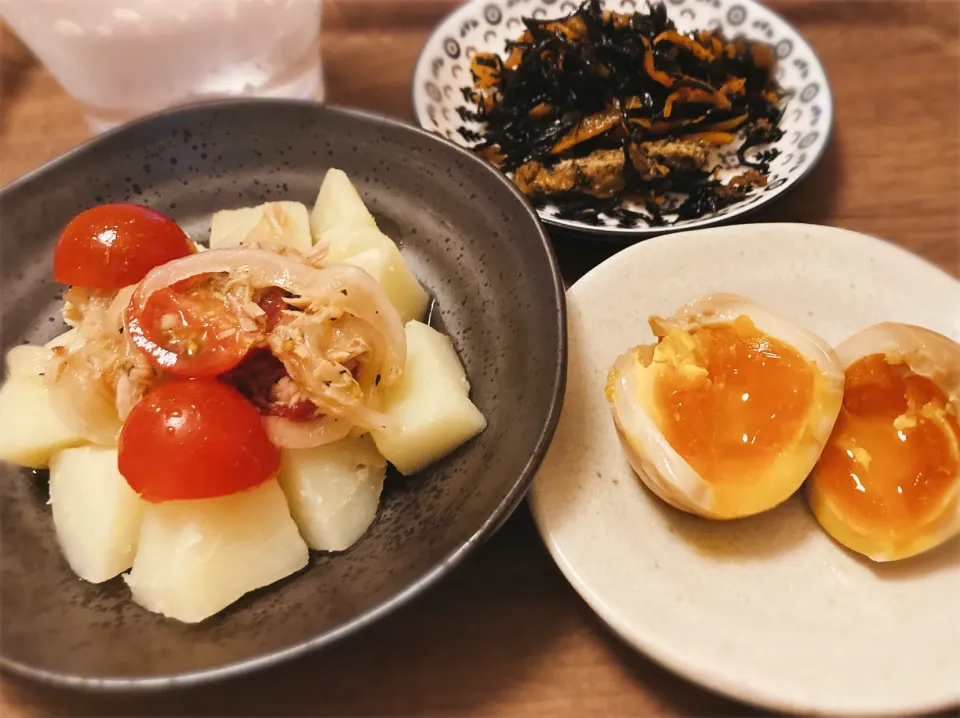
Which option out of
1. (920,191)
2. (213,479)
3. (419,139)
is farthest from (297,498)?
(920,191)

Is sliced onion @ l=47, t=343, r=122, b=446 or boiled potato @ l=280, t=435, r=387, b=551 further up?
sliced onion @ l=47, t=343, r=122, b=446

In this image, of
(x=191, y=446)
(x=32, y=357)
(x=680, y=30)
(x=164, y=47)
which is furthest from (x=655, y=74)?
(x=32, y=357)

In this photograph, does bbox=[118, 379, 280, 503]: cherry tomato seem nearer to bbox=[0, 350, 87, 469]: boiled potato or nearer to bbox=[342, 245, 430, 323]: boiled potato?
bbox=[0, 350, 87, 469]: boiled potato

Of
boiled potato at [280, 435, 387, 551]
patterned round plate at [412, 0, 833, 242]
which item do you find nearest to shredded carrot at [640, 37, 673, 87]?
patterned round plate at [412, 0, 833, 242]

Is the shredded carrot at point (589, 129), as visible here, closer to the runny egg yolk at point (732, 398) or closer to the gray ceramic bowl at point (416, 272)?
the gray ceramic bowl at point (416, 272)

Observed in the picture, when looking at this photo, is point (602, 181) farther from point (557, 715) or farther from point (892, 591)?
point (557, 715)

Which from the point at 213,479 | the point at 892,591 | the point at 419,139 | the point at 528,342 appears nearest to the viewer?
the point at 213,479

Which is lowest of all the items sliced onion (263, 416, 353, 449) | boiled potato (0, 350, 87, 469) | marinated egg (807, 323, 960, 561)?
marinated egg (807, 323, 960, 561)
